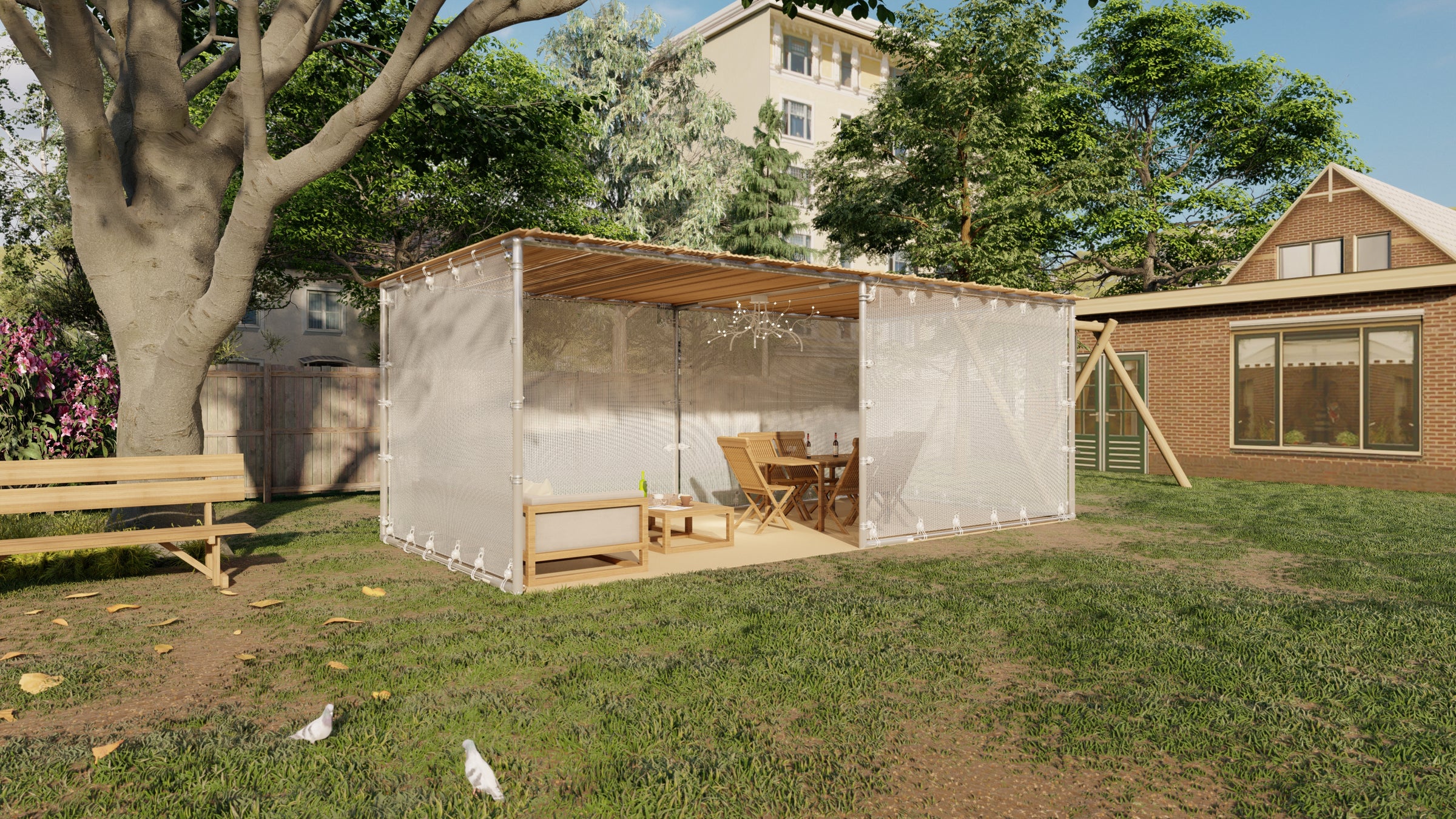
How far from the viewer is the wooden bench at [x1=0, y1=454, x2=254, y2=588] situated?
227 inches

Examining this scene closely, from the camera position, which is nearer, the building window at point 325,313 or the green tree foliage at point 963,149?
the green tree foliage at point 963,149

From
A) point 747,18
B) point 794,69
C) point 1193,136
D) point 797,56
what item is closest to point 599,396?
point 794,69

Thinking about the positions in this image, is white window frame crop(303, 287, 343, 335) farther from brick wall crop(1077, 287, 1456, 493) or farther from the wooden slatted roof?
brick wall crop(1077, 287, 1456, 493)

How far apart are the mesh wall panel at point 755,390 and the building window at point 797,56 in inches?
793

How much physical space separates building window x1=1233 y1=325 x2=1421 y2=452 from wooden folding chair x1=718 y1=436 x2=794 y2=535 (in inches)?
336

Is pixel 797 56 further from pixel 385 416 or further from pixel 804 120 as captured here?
pixel 385 416

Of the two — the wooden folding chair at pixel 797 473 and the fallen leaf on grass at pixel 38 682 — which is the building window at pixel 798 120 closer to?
the wooden folding chair at pixel 797 473

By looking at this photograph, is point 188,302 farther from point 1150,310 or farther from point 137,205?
point 1150,310

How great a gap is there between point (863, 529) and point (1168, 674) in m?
3.82

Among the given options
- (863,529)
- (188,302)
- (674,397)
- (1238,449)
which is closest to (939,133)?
(1238,449)

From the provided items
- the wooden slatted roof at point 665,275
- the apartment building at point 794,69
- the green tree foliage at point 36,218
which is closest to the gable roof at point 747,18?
the apartment building at point 794,69

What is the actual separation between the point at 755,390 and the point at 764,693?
284 inches

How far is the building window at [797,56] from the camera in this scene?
2948 centimetres

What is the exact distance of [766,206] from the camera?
25.6 metres
